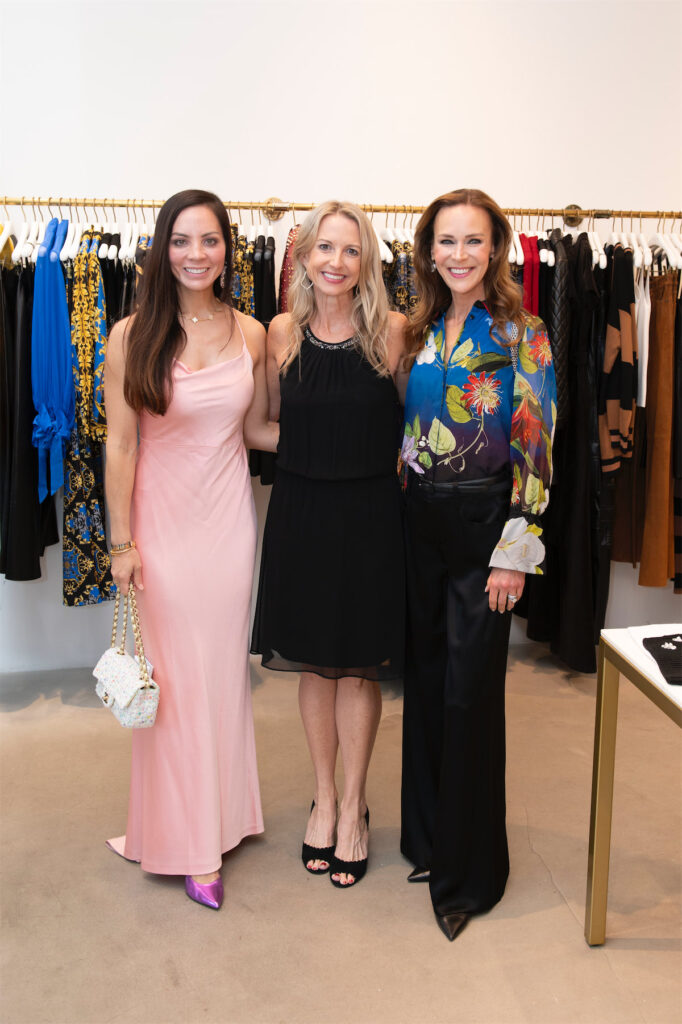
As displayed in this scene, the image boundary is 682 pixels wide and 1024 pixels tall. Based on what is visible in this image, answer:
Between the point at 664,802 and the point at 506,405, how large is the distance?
60.1 inches

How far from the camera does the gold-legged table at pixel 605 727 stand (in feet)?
6.18

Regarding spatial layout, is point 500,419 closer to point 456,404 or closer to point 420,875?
point 456,404

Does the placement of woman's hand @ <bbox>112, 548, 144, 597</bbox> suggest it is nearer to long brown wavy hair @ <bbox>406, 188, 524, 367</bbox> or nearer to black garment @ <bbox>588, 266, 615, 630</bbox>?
long brown wavy hair @ <bbox>406, 188, 524, 367</bbox>

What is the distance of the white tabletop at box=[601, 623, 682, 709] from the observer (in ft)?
5.71

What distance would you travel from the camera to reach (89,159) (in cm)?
361

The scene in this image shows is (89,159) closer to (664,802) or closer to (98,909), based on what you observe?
(98,909)

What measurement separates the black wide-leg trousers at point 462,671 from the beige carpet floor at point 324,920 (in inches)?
5.8

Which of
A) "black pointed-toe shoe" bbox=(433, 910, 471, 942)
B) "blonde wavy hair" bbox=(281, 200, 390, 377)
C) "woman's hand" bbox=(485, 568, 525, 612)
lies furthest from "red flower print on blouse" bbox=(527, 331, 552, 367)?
"black pointed-toe shoe" bbox=(433, 910, 471, 942)

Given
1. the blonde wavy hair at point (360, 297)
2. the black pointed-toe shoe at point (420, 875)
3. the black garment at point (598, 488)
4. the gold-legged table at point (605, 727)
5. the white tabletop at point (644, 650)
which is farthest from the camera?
the black garment at point (598, 488)

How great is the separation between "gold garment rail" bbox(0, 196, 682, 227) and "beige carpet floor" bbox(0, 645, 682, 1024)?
6.70ft

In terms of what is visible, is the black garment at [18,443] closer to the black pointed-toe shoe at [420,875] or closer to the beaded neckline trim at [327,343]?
the beaded neckline trim at [327,343]

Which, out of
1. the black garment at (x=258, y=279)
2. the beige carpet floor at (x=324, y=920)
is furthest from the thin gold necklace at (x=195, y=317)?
the beige carpet floor at (x=324, y=920)

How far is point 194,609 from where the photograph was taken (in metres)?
2.30

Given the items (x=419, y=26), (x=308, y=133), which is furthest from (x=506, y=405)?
(x=419, y=26)
